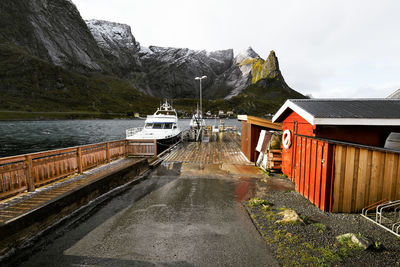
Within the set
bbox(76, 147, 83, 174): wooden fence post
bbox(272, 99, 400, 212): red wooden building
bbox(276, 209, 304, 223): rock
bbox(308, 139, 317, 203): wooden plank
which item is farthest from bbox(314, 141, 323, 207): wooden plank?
bbox(76, 147, 83, 174): wooden fence post

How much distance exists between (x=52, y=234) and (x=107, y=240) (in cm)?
157

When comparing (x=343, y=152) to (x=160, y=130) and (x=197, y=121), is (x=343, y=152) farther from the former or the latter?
(x=197, y=121)

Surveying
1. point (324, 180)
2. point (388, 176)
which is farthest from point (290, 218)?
point (388, 176)

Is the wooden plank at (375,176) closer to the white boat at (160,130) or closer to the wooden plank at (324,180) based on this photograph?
the wooden plank at (324,180)

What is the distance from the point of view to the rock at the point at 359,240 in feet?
13.8

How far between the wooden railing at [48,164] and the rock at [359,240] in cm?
964

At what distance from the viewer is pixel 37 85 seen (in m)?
138

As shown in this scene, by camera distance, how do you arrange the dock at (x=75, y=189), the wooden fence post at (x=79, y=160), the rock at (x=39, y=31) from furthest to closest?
the rock at (x=39, y=31), the wooden fence post at (x=79, y=160), the dock at (x=75, y=189)

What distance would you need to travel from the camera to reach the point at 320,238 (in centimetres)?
469

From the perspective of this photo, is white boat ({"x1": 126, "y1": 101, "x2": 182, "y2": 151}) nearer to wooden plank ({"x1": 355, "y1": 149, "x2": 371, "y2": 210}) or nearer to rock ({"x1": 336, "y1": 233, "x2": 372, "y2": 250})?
wooden plank ({"x1": 355, "y1": 149, "x2": 371, "y2": 210})

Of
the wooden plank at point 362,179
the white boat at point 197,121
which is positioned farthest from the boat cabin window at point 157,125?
the wooden plank at point 362,179

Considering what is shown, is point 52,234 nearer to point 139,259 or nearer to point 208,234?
point 139,259

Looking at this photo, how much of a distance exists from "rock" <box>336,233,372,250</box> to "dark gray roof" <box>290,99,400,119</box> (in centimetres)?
387

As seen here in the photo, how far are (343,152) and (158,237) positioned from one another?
5.90 meters
